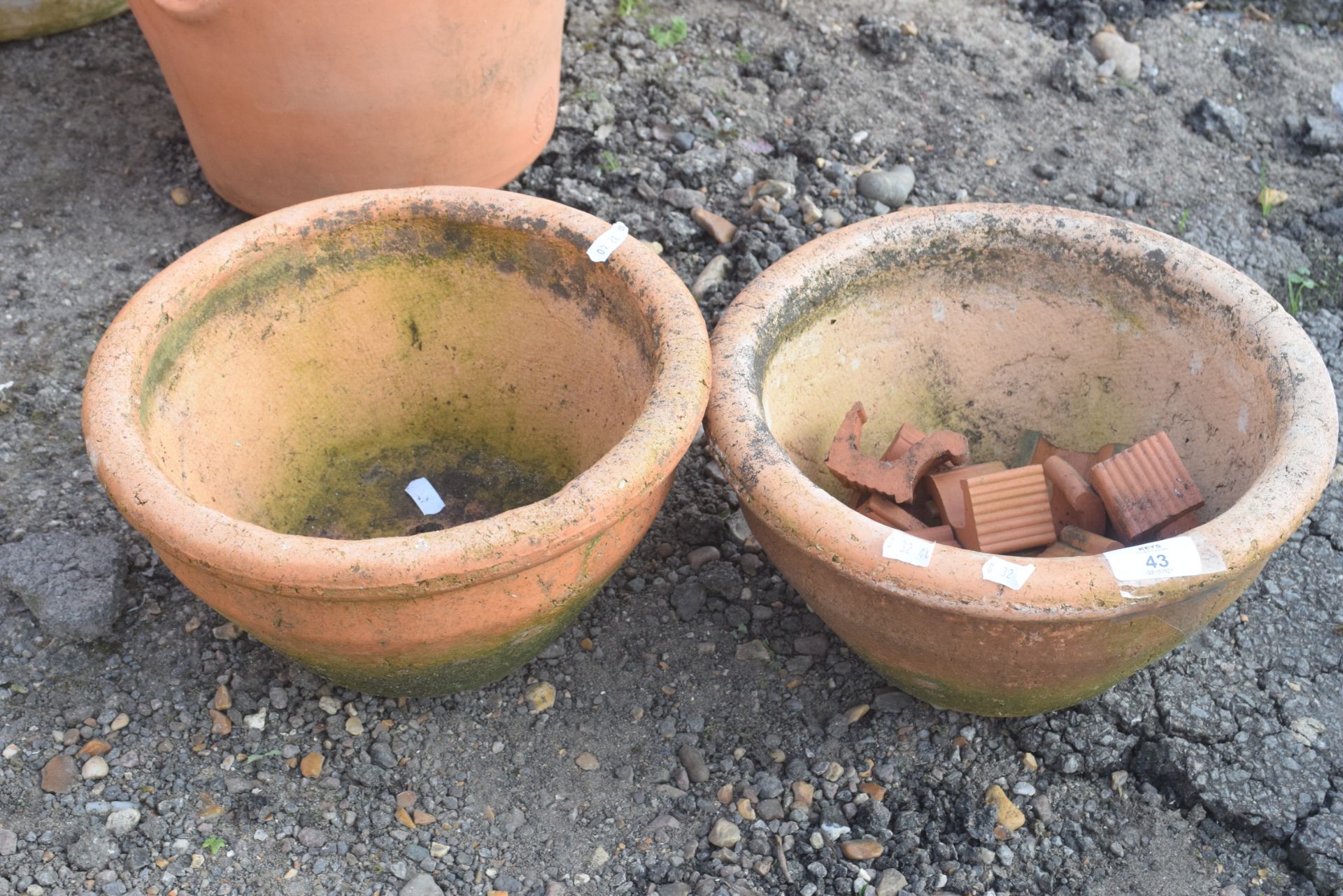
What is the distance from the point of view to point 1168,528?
7.56ft

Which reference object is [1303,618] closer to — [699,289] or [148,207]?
[699,289]

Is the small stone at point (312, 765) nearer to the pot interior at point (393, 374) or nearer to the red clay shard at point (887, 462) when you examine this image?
the pot interior at point (393, 374)

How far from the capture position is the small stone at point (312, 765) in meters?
2.29

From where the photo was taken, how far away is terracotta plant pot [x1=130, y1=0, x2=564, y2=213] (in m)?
2.82

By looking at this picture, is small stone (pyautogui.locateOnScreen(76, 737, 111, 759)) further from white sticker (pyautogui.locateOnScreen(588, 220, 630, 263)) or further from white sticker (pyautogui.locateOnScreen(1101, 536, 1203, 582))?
white sticker (pyautogui.locateOnScreen(1101, 536, 1203, 582))

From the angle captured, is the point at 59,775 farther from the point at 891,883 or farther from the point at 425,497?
the point at 891,883

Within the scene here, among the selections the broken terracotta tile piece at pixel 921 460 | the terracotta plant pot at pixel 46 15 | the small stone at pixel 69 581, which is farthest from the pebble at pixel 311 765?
the terracotta plant pot at pixel 46 15

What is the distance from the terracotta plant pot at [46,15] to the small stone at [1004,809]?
396 cm

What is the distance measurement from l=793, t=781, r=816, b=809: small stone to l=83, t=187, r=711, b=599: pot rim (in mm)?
685

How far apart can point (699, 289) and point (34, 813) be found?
6.57 ft

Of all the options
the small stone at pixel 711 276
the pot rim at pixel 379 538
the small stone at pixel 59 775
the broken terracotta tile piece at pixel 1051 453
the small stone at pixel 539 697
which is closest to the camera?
the pot rim at pixel 379 538

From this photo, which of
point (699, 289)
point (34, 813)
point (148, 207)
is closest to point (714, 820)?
point (34, 813)

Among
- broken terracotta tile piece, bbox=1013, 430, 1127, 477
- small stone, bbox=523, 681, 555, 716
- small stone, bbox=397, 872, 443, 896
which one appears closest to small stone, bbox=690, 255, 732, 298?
broken terracotta tile piece, bbox=1013, 430, 1127, 477

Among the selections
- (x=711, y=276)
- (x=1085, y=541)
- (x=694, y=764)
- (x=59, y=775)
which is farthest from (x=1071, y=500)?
(x=59, y=775)
